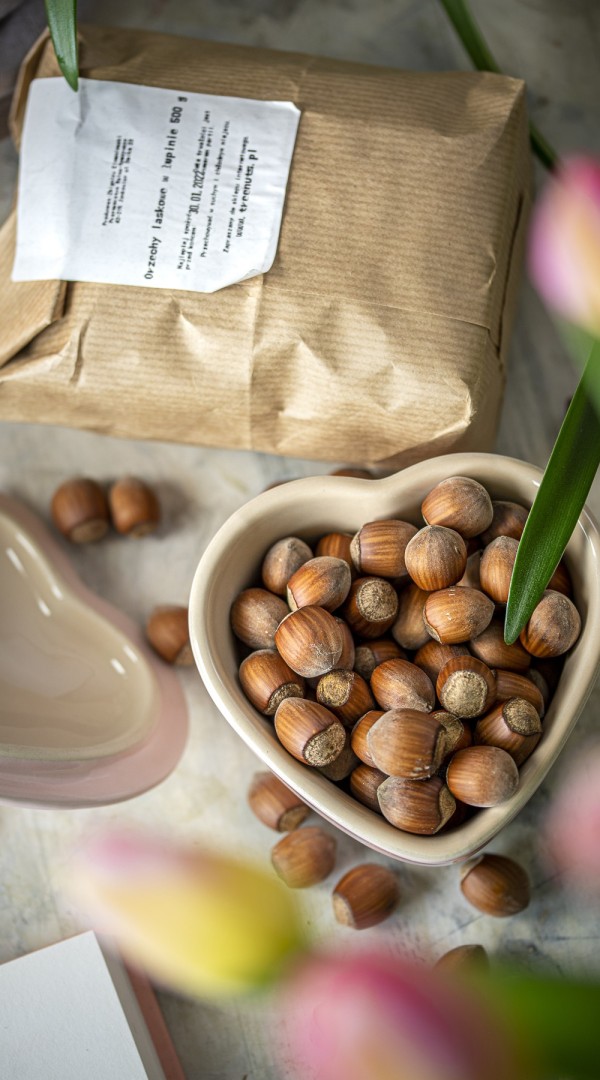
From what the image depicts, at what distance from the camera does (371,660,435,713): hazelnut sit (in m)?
0.61

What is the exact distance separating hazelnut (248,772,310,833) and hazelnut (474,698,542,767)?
0.22m

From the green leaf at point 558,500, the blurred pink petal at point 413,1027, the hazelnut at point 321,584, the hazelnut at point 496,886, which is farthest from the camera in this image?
the hazelnut at point 496,886

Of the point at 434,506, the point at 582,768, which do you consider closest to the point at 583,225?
the point at 434,506

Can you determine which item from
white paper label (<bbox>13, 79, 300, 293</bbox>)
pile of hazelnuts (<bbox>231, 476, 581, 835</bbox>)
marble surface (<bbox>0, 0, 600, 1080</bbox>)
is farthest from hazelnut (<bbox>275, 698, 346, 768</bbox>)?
white paper label (<bbox>13, 79, 300, 293</bbox>)

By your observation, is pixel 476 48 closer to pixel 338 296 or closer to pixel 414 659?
pixel 338 296

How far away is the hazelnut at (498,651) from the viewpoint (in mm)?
634

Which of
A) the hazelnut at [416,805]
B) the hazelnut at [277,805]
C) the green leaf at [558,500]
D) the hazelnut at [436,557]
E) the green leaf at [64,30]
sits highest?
the green leaf at [64,30]

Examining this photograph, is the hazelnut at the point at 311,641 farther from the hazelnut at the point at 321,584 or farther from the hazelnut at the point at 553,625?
the hazelnut at the point at 553,625

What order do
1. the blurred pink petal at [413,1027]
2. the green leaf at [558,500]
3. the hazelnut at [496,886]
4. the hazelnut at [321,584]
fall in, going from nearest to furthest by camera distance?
the blurred pink petal at [413,1027], the green leaf at [558,500], the hazelnut at [321,584], the hazelnut at [496,886]

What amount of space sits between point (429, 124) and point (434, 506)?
0.31m

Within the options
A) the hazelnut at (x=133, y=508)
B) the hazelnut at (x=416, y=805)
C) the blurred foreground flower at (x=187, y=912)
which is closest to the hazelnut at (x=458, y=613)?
the hazelnut at (x=416, y=805)

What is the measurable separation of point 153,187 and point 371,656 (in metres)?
0.40

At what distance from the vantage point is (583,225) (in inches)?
14.9

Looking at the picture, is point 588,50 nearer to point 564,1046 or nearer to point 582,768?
point 582,768
